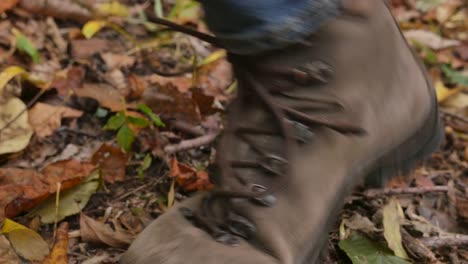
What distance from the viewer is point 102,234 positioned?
46.4 inches

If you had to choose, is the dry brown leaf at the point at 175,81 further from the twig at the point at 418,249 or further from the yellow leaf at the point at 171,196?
the twig at the point at 418,249

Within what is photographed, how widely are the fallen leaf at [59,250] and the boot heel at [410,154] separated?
522 millimetres

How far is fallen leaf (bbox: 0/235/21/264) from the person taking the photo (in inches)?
42.7

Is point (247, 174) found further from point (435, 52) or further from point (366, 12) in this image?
point (435, 52)

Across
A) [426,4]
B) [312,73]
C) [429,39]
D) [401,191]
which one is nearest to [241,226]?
[312,73]

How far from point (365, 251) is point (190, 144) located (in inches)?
18.2

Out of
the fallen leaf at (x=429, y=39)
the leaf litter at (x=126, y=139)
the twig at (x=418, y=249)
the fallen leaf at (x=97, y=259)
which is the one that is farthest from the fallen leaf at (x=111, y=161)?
the fallen leaf at (x=429, y=39)

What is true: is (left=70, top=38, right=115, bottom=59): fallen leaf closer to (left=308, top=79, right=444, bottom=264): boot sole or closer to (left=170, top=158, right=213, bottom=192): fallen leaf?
(left=170, top=158, right=213, bottom=192): fallen leaf

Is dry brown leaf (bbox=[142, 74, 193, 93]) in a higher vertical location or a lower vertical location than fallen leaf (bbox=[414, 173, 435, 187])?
higher

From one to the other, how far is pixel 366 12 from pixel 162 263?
482 mm

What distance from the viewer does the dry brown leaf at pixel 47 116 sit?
4.86 ft

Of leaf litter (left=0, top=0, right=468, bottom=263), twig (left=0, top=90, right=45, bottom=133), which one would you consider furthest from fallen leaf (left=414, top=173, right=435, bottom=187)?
twig (left=0, top=90, right=45, bottom=133)

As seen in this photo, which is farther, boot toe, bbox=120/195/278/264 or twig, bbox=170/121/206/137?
twig, bbox=170/121/206/137

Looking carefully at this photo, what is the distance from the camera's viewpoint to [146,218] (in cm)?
125
